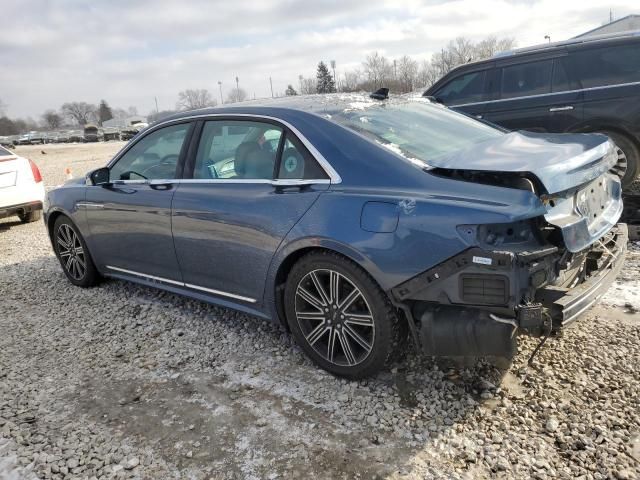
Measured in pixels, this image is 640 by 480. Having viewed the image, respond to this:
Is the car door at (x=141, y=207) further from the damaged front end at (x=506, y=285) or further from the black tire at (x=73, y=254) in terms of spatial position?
the damaged front end at (x=506, y=285)

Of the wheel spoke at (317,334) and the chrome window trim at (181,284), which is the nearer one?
the wheel spoke at (317,334)

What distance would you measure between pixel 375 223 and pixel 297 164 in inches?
28.1

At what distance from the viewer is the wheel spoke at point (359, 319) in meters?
2.96

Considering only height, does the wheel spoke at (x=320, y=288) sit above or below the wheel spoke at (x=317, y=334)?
above

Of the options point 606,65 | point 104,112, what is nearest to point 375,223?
point 606,65

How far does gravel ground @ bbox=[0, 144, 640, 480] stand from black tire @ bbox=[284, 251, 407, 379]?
6.4 inches

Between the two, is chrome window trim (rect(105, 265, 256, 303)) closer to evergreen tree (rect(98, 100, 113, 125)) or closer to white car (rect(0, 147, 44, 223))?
white car (rect(0, 147, 44, 223))

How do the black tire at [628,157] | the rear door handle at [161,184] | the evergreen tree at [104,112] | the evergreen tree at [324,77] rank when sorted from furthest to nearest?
the evergreen tree at [104,112]
the evergreen tree at [324,77]
the black tire at [628,157]
the rear door handle at [161,184]

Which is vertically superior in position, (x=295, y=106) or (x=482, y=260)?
(x=295, y=106)

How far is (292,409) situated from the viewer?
9.64 feet

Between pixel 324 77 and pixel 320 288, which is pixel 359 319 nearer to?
pixel 320 288

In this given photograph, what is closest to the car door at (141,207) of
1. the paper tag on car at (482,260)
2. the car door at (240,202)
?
the car door at (240,202)

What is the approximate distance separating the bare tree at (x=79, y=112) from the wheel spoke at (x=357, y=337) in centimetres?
13528

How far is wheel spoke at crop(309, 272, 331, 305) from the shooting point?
123 inches
